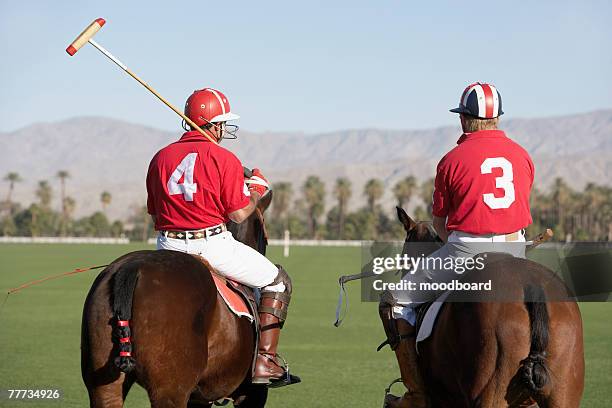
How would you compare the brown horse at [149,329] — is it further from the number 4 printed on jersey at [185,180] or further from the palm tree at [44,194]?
the palm tree at [44,194]

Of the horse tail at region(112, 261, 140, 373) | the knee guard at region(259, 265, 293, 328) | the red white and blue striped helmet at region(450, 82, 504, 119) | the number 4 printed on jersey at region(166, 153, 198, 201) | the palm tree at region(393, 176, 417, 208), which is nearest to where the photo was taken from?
the horse tail at region(112, 261, 140, 373)

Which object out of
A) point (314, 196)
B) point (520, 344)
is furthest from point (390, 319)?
point (314, 196)

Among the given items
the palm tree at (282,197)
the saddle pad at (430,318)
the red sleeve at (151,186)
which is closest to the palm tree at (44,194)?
the palm tree at (282,197)

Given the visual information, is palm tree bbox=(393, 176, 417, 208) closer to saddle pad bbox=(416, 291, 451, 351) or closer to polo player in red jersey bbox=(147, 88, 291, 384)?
polo player in red jersey bbox=(147, 88, 291, 384)

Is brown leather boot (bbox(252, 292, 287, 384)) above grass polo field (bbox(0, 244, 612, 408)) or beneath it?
above

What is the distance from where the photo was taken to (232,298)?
6.65 m

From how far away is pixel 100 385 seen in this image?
5.71 m

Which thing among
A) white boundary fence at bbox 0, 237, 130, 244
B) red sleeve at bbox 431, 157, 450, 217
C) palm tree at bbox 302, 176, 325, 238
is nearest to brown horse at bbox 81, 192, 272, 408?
red sleeve at bbox 431, 157, 450, 217

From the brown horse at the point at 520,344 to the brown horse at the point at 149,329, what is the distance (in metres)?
1.56

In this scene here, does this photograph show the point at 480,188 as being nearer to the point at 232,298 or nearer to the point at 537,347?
the point at 537,347

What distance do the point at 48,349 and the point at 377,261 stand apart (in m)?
8.69

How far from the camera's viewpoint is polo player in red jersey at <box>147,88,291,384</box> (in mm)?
6672

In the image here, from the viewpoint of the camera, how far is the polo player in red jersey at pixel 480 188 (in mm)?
6129

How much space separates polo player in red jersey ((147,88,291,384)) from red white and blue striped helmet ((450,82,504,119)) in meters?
1.62
